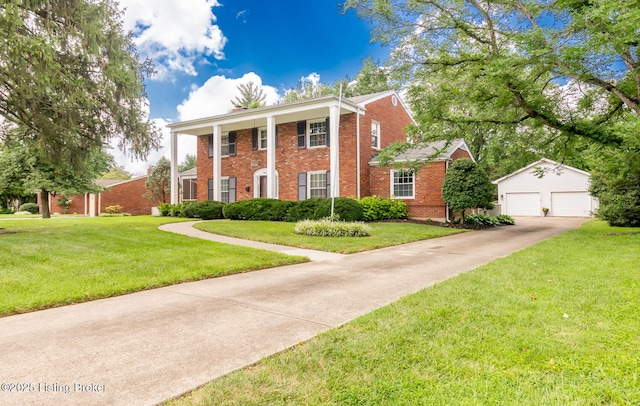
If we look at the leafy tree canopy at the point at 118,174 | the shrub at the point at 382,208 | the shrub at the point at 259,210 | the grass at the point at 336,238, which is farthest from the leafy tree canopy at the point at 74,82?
the leafy tree canopy at the point at 118,174

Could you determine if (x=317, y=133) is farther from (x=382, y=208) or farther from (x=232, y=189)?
(x=232, y=189)

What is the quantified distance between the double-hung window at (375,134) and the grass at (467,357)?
15636 mm

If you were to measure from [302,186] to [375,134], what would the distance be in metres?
4.83

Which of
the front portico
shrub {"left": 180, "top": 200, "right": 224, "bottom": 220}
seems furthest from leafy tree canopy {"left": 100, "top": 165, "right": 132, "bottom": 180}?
shrub {"left": 180, "top": 200, "right": 224, "bottom": 220}

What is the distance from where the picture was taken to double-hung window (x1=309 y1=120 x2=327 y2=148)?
64.7 feet

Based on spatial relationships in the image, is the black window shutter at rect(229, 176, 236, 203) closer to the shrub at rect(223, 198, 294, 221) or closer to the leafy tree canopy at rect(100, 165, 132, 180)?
the shrub at rect(223, 198, 294, 221)

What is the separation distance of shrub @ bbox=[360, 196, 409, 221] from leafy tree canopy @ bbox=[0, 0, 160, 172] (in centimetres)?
940

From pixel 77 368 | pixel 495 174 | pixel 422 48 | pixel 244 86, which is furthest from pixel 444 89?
pixel 244 86

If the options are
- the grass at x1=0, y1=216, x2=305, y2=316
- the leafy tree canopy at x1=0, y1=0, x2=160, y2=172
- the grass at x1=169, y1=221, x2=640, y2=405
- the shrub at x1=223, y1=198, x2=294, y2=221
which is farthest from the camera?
the shrub at x1=223, y1=198, x2=294, y2=221

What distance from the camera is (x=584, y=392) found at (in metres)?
2.40

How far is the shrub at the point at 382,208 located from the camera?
1717 centimetres

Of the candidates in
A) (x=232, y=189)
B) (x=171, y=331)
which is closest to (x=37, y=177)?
(x=232, y=189)

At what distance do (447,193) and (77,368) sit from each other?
52.4 feet

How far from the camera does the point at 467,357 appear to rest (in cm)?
293
